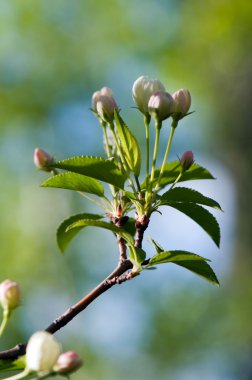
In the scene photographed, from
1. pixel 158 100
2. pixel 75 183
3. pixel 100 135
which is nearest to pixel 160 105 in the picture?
pixel 158 100

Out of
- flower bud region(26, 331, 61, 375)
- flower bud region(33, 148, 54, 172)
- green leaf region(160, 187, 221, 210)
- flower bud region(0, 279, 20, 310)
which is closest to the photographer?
flower bud region(26, 331, 61, 375)

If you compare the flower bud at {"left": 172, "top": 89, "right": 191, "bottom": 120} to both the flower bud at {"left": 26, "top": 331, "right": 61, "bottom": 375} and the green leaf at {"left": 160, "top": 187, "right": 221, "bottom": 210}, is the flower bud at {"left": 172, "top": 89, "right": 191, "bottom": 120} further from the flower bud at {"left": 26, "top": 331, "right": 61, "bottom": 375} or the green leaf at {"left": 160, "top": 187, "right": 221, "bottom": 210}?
the flower bud at {"left": 26, "top": 331, "right": 61, "bottom": 375}

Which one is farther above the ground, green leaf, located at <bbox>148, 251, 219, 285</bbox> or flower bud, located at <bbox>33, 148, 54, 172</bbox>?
flower bud, located at <bbox>33, 148, 54, 172</bbox>

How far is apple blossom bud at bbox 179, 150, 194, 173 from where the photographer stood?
911 millimetres

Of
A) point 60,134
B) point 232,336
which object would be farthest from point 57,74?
point 232,336

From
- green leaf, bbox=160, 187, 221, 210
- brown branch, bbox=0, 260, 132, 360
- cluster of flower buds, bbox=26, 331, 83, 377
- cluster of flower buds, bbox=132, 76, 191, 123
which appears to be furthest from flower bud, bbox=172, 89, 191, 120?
cluster of flower buds, bbox=26, 331, 83, 377

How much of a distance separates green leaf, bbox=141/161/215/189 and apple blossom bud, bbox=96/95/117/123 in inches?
3.4

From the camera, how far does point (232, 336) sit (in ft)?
22.9

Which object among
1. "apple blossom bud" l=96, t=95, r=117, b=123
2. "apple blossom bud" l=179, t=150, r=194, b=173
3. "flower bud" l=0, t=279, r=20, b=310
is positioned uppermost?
"apple blossom bud" l=96, t=95, r=117, b=123

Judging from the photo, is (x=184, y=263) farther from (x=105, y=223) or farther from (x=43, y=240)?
(x=43, y=240)

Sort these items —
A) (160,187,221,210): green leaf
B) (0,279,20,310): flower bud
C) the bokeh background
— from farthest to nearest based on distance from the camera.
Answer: the bokeh background
(160,187,221,210): green leaf
(0,279,20,310): flower bud

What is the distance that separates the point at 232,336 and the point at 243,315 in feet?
1.04

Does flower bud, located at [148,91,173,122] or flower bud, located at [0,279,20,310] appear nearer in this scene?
flower bud, located at [0,279,20,310]

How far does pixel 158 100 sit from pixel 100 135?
22.1 ft
